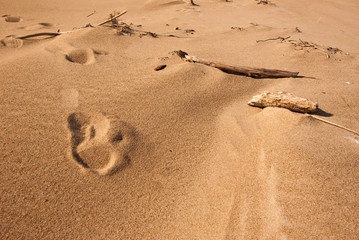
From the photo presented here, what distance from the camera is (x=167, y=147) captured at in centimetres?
146

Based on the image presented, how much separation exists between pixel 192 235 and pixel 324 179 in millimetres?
706

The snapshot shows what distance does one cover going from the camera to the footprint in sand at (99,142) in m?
1.29

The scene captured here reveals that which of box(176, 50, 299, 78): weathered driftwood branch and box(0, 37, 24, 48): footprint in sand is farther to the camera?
box(0, 37, 24, 48): footprint in sand

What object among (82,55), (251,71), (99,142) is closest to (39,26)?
(82,55)

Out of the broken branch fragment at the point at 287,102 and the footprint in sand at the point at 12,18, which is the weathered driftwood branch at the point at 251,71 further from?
the footprint in sand at the point at 12,18

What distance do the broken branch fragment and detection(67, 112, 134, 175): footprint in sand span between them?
97cm

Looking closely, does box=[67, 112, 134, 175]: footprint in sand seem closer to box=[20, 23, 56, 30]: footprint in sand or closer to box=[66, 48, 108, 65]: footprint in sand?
box=[66, 48, 108, 65]: footprint in sand

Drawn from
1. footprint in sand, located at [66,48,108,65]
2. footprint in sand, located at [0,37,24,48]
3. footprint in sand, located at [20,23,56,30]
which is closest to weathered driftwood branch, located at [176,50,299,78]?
footprint in sand, located at [66,48,108,65]

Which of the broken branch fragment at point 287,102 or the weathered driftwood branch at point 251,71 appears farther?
the weathered driftwood branch at point 251,71

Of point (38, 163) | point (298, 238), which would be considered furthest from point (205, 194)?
point (38, 163)

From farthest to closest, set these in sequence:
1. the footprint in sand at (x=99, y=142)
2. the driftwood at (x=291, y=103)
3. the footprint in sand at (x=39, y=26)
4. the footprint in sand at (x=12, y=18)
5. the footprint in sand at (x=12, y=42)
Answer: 1. the footprint in sand at (x=12, y=18)
2. the footprint in sand at (x=39, y=26)
3. the footprint in sand at (x=12, y=42)
4. the driftwood at (x=291, y=103)
5. the footprint in sand at (x=99, y=142)

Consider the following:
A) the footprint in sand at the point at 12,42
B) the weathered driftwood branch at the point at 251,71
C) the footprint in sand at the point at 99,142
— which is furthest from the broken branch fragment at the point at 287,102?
the footprint in sand at the point at 12,42

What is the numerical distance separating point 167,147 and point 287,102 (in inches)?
35.1

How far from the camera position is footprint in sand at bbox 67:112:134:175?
1.29 m
